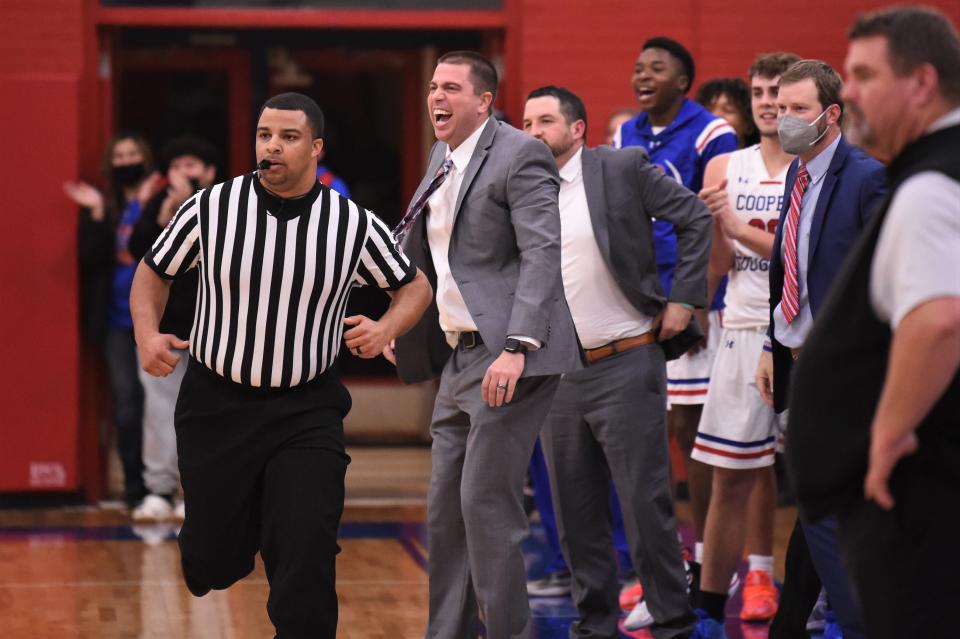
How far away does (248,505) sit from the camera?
4.23 m

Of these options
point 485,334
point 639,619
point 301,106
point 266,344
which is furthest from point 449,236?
point 639,619

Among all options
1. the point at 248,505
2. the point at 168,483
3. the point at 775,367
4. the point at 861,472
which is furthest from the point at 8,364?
the point at 861,472

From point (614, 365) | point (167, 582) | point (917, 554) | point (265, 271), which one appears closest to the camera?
point (917, 554)

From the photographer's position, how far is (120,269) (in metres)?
7.84

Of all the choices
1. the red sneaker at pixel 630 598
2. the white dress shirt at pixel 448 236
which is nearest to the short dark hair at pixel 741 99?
the red sneaker at pixel 630 598

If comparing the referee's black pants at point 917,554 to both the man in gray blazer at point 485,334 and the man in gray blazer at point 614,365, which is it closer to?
the man in gray blazer at point 485,334

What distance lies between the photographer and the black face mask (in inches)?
307

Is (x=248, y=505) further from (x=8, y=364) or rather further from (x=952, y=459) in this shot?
(x=8, y=364)

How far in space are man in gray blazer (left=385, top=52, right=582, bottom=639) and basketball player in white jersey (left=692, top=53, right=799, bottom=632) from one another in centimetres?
93

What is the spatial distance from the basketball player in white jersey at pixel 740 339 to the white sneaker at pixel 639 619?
195 millimetres

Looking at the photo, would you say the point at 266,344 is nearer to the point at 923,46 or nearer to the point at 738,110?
the point at 923,46

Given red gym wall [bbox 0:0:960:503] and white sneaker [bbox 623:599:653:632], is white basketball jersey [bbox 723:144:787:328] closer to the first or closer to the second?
white sneaker [bbox 623:599:653:632]

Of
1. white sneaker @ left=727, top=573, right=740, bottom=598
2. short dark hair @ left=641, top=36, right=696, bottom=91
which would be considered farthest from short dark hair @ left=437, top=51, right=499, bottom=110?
white sneaker @ left=727, top=573, right=740, bottom=598

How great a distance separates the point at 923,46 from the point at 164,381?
554 centimetres
